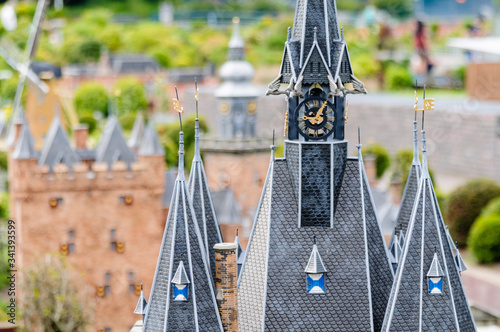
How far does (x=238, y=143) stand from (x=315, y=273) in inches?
1921

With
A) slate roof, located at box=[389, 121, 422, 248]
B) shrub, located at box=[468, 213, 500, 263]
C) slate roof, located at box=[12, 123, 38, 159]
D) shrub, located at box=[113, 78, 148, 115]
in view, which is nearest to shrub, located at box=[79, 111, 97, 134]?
shrub, located at box=[113, 78, 148, 115]

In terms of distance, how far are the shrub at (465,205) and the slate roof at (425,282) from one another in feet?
176

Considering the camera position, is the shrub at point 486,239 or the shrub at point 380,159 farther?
the shrub at point 380,159

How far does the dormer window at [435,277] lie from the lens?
33656 mm

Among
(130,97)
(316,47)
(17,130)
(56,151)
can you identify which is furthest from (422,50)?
(316,47)

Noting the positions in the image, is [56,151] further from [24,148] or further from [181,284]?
[181,284]

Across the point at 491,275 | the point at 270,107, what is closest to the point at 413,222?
the point at 491,275

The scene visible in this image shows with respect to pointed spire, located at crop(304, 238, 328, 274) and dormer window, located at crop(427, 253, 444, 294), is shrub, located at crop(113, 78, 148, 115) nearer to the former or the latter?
pointed spire, located at crop(304, 238, 328, 274)

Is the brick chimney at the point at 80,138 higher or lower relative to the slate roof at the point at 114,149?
higher

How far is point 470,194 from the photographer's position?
88.2 metres

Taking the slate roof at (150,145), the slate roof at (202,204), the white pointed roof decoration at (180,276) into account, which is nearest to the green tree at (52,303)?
the slate roof at (150,145)

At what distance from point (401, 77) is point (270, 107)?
108ft

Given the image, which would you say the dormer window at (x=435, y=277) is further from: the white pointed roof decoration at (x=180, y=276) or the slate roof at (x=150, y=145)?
the slate roof at (x=150, y=145)

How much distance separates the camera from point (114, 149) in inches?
2901
